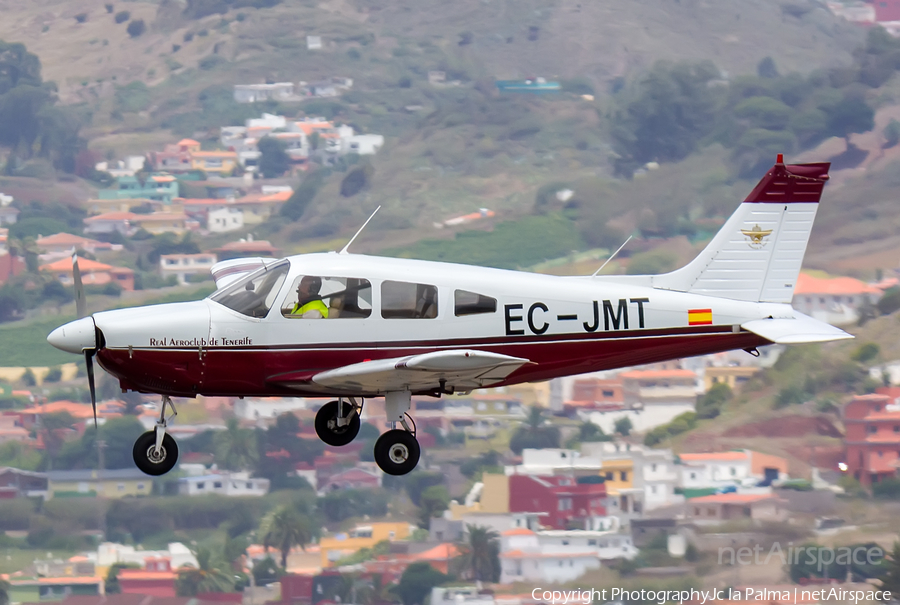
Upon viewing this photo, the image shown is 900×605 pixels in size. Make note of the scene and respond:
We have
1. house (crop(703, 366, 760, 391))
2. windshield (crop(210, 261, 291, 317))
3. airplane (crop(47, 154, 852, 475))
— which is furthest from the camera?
house (crop(703, 366, 760, 391))

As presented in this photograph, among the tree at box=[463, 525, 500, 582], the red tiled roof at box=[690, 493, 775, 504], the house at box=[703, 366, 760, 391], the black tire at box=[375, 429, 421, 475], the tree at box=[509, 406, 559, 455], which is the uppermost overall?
the house at box=[703, 366, 760, 391]

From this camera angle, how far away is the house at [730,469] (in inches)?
5595

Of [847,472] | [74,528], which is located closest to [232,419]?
[74,528]

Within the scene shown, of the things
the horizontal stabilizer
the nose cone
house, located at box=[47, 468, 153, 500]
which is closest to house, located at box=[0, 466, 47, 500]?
house, located at box=[47, 468, 153, 500]

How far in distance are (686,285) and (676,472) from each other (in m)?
127

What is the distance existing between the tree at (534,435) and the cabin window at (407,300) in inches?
5692

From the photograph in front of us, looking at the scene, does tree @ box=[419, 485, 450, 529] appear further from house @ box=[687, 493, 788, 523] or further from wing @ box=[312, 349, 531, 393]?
wing @ box=[312, 349, 531, 393]

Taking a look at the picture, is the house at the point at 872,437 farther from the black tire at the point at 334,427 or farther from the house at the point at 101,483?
the black tire at the point at 334,427

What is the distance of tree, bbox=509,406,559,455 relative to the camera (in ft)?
542

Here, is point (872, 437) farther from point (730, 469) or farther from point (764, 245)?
point (764, 245)

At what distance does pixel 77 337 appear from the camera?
1944 centimetres

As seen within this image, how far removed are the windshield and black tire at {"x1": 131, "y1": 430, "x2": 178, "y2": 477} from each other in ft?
6.67

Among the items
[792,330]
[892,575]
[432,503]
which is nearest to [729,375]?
[432,503]

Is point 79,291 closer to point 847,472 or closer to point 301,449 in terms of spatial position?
point 847,472
